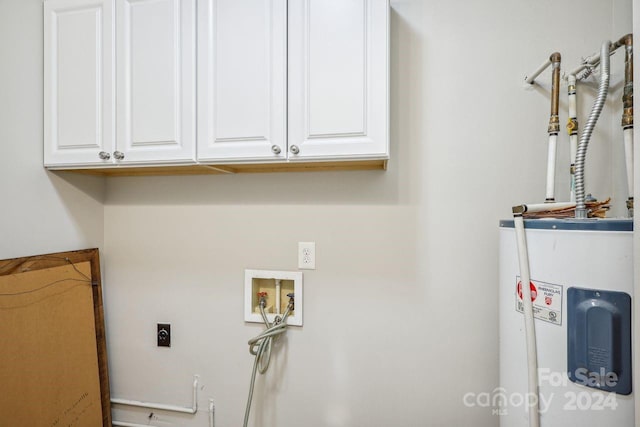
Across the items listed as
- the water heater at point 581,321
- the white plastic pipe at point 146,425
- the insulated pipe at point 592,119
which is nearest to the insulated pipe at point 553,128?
the insulated pipe at point 592,119

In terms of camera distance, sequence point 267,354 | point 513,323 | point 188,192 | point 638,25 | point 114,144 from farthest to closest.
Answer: point 188,192 → point 267,354 → point 114,144 → point 513,323 → point 638,25

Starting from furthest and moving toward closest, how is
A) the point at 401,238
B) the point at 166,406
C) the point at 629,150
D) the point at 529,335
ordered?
the point at 166,406
the point at 401,238
the point at 629,150
the point at 529,335

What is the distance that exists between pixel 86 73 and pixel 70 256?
77cm

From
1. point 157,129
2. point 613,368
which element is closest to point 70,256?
point 157,129

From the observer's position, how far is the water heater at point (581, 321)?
2.37 feet

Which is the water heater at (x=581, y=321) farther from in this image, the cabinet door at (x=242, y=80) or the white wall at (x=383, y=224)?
the cabinet door at (x=242, y=80)

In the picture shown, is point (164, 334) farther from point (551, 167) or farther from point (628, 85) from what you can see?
point (628, 85)

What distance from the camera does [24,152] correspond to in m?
1.25

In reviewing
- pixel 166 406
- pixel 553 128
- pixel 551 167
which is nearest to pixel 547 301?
pixel 551 167

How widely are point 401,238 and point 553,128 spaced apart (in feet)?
2.17

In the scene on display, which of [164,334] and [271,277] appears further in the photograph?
[164,334]

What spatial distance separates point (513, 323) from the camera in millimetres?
919

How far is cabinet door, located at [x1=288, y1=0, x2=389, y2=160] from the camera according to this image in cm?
106

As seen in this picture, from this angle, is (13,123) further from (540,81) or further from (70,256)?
(540,81)
